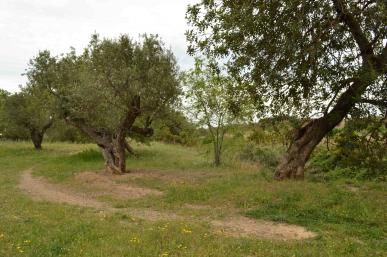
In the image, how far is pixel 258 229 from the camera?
12398mm

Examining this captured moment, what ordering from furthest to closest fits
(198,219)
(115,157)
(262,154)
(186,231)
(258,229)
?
(262,154), (115,157), (198,219), (258,229), (186,231)

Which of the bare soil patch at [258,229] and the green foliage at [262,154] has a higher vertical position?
the green foliage at [262,154]

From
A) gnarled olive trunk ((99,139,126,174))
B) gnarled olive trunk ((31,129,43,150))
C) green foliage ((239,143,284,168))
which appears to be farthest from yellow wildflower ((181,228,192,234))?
gnarled olive trunk ((31,129,43,150))

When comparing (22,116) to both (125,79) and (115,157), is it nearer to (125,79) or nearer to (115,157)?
(115,157)

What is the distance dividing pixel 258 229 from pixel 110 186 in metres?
10.1

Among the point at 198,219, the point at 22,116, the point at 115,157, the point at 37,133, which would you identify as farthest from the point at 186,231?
the point at 37,133

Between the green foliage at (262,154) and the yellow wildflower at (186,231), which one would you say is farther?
the green foliage at (262,154)

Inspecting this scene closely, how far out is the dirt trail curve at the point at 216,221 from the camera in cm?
1177

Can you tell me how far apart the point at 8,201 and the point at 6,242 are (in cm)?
678

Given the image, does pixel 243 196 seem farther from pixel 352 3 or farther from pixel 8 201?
pixel 8 201

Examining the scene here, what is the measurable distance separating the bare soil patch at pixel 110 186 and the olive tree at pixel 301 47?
6.55 metres

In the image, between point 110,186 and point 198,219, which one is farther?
point 110,186

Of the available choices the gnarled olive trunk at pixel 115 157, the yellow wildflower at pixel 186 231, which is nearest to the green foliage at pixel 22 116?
the gnarled olive trunk at pixel 115 157

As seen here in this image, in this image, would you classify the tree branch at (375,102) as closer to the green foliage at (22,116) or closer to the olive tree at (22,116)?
the green foliage at (22,116)
